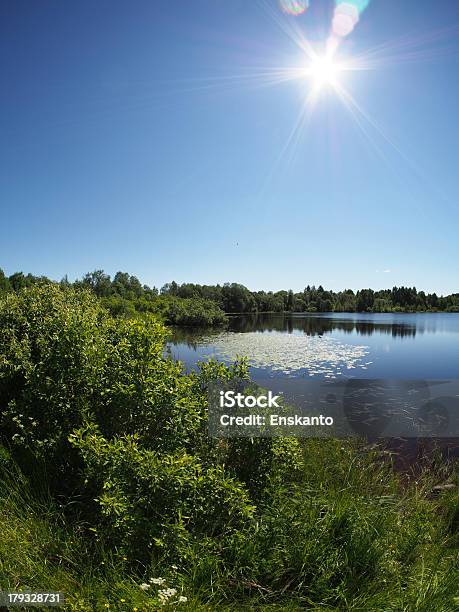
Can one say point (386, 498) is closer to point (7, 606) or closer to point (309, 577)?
point (309, 577)

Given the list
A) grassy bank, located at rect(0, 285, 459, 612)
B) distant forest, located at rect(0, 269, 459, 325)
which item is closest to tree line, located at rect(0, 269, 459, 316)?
distant forest, located at rect(0, 269, 459, 325)

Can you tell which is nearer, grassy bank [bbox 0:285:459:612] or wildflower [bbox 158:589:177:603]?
wildflower [bbox 158:589:177:603]

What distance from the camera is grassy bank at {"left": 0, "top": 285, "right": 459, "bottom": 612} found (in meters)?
2.83

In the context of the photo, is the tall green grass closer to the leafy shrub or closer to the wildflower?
the wildflower

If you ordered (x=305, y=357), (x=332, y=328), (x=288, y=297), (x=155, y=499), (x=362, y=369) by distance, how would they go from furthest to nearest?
(x=288, y=297) < (x=332, y=328) < (x=305, y=357) < (x=362, y=369) < (x=155, y=499)

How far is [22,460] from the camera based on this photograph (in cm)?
404

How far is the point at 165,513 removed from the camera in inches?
119

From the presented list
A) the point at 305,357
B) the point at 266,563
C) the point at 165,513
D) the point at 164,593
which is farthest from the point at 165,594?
the point at 305,357

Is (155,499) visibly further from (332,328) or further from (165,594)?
(332,328)

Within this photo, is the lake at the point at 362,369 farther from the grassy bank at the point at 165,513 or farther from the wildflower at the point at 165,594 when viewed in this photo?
the wildflower at the point at 165,594

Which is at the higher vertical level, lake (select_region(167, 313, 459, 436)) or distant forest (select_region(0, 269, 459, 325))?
distant forest (select_region(0, 269, 459, 325))

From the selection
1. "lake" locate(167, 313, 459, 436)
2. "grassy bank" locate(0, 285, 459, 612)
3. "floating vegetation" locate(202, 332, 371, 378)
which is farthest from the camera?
"floating vegetation" locate(202, 332, 371, 378)

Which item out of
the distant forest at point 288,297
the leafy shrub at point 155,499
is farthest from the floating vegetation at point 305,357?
the distant forest at point 288,297

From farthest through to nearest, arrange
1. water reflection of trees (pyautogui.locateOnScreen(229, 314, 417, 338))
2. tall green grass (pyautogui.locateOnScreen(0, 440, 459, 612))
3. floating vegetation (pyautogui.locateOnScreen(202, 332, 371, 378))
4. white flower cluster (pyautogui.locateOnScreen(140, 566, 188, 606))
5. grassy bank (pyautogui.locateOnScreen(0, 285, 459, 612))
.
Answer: water reflection of trees (pyautogui.locateOnScreen(229, 314, 417, 338)), floating vegetation (pyautogui.locateOnScreen(202, 332, 371, 378)), grassy bank (pyautogui.locateOnScreen(0, 285, 459, 612)), tall green grass (pyautogui.locateOnScreen(0, 440, 459, 612)), white flower cluster (pyautogui.locateOnScreen(140, 566, 188, 606))
